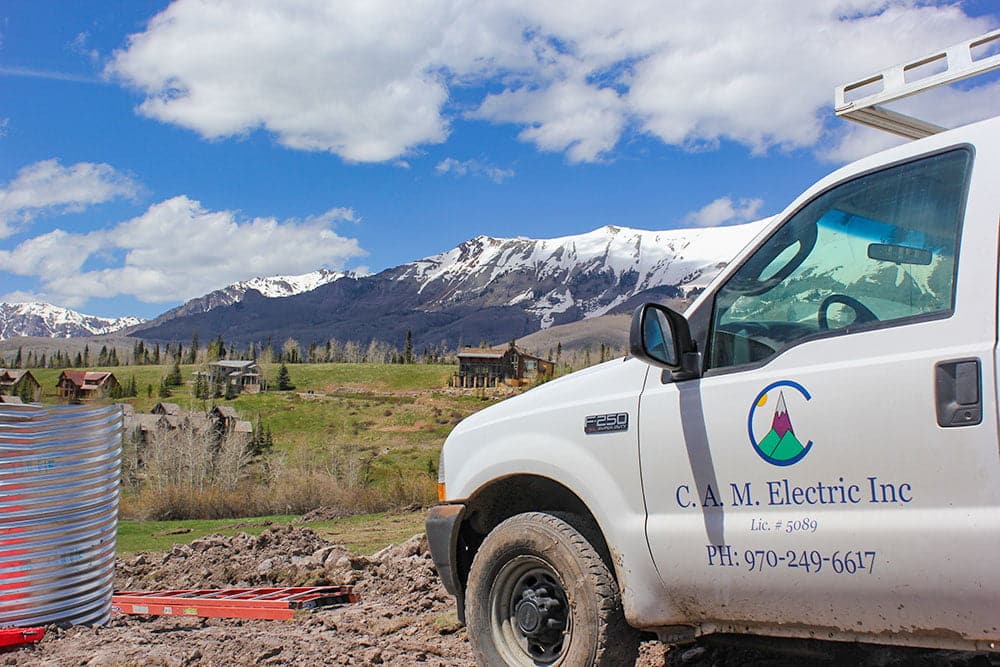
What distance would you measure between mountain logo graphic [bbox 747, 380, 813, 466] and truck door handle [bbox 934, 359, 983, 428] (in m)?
0.48

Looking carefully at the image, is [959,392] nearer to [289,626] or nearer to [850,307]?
[850,307]

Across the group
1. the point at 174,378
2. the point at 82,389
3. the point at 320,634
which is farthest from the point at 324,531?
the point at 174,378

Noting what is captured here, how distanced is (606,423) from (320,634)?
134 inches

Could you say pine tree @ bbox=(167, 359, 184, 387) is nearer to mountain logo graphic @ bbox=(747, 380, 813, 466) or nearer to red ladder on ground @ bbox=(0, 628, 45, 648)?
red ladder on ground @ bbox=(0, 628, 45, 648)

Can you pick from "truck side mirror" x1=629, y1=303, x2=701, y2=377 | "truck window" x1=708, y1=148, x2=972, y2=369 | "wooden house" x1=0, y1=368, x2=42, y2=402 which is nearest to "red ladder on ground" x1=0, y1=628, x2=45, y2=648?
"wooden house" x1=0, y1=368, x2=42, y2=402

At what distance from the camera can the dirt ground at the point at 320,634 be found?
5723 millimetres

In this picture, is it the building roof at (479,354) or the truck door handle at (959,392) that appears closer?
the truck door handle at (959,392)

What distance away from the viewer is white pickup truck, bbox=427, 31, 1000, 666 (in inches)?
124

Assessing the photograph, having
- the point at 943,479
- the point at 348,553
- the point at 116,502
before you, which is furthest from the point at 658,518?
the point at 348,553

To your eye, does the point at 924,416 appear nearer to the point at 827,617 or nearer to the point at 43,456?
the point at 827,617

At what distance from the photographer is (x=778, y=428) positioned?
357 cm

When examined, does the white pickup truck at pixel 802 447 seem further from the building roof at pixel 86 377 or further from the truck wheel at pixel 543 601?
the building roof at pixel 86 377

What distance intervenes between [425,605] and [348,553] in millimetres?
2953

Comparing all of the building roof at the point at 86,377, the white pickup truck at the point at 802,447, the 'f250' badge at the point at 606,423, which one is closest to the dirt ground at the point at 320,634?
the white pickup truck at the point at 802,447
